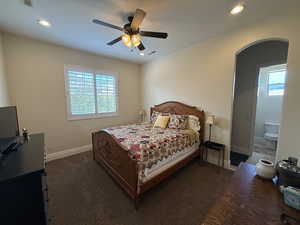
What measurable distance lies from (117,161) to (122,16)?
243 centimetres

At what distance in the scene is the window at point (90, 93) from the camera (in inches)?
133

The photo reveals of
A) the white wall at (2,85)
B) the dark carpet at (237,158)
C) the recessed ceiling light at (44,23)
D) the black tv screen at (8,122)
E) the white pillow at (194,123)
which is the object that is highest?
the recessed ceiling light at (44,23)

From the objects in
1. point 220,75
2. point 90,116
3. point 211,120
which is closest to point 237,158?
point 211,120

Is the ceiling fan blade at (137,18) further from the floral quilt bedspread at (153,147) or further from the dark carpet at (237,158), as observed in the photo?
the dark carpet at (237,158)

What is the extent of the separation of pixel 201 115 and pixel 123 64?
313 cm

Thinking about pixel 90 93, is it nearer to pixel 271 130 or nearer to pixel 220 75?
pixel 220 75

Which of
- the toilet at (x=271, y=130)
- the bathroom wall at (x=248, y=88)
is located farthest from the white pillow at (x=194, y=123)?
the toilet at (x=271, y=130)

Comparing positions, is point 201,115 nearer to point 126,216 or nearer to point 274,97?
point 126,216

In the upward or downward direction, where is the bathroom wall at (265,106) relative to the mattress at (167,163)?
upward

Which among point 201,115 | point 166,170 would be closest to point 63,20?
point 166,170

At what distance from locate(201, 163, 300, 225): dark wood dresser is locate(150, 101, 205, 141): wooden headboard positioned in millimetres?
1933

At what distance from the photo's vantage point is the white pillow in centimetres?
306

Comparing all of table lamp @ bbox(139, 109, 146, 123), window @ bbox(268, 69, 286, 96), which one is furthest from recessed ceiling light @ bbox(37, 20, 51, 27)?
window @ bbox(268, 69, 286, 96)

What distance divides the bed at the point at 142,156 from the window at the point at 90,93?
3.66ft
